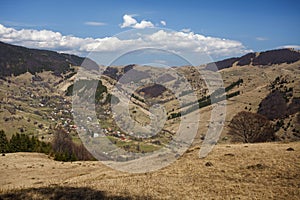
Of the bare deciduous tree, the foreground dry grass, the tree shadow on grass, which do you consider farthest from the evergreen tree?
the tree shadow on grass

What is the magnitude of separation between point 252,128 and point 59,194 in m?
54.1

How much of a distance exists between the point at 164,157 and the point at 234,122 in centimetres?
2905

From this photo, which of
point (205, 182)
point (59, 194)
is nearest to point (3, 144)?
point (59, 194)

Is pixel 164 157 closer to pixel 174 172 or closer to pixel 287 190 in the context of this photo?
pixel 174 172

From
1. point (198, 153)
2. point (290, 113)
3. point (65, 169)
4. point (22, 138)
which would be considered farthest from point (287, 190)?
point (290, 113)

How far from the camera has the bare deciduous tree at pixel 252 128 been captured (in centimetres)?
6794

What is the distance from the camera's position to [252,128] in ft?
224

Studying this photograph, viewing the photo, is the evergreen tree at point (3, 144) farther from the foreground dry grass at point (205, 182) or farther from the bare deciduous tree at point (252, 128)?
the bare deciduous tree at point (252, 128)

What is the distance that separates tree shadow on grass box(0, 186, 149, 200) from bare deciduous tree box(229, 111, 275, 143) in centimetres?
4978

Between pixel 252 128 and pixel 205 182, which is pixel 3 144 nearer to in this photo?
pixel 252 128

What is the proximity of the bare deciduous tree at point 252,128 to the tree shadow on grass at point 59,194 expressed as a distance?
1960 inches

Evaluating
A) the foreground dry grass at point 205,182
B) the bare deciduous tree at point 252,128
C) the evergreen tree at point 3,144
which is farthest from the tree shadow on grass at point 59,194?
the evergreen tree at point 3,144

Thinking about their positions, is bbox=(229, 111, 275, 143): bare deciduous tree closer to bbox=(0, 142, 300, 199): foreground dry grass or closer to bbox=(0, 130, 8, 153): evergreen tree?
bbox=(0, 142, 300, 199): foreground dry grass

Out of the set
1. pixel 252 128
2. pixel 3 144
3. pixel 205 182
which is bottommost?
pixel 3 144
